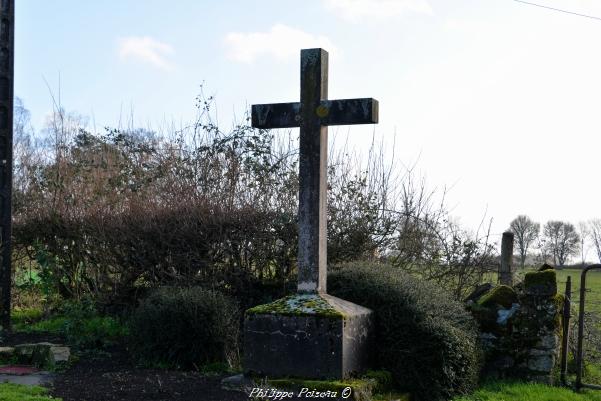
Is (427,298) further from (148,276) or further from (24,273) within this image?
(24,273)

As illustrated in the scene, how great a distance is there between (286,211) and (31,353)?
4000 millimetres

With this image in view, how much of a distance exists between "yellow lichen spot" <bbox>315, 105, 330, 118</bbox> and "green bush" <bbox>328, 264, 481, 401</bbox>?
1989 millimetres

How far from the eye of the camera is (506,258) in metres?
10.4

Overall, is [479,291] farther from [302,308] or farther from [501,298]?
[302,308]

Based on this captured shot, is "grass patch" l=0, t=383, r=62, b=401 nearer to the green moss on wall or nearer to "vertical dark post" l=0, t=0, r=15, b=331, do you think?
"vertical dark post" l=0, t=0, r=15, b=331

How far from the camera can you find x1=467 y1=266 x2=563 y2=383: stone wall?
8.30m

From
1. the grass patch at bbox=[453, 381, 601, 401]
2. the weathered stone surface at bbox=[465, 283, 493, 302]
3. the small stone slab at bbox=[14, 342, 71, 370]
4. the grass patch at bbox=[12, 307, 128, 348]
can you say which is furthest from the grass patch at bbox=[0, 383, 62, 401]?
the weathered stone surface at bbox=[465, 283, 493, 302]

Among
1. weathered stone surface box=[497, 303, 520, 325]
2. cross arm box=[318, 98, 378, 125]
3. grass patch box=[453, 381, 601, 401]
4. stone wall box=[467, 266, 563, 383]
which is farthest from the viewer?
weathered stone surface box=[497, 303, 520, 325]

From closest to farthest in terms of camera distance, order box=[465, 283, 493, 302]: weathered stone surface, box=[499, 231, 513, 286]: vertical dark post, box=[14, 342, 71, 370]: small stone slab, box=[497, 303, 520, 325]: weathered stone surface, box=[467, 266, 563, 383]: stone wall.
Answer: box=[14, 342, 71, 370]: small stone slab → box=[467, 266, 563, 383]: stone wall → box=[497, 303, 520, 325]: weathered stone surface → box=[465, 283, 493, 302]: weathered stone surface → box=[499, 231, 513, 286]: vertical dark post

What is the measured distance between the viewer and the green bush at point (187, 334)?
820 cm

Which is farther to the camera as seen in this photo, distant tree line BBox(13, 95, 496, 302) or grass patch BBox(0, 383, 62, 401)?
distant tree line BBox(13, 95, 496, 302)

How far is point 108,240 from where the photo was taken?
11.2 meters

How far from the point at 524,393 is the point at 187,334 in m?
3.85

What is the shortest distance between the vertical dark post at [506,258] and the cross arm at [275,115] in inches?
174
